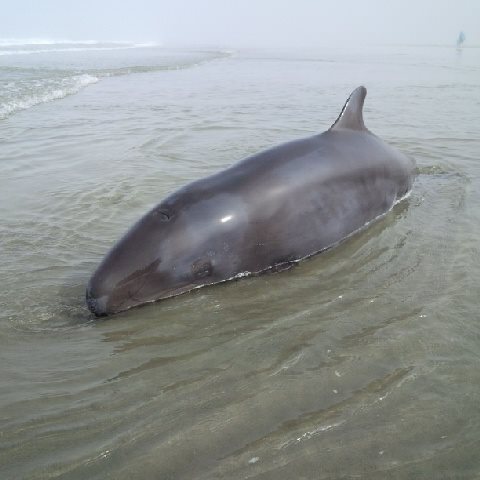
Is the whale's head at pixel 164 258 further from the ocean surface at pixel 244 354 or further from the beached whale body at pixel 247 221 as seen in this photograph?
the ocean surface at pixel 244 354

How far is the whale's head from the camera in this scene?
3977 mm

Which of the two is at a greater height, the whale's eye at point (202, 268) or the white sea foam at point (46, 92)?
the white sea foam at point (46, 92)

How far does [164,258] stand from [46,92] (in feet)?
47.6

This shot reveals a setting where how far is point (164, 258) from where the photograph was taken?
4.11 metres

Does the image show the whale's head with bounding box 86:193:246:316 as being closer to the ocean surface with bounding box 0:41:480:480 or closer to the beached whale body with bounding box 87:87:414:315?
the beached whale body with bounding box 87:87:414:315

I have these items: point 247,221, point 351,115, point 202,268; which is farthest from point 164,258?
point 351,115

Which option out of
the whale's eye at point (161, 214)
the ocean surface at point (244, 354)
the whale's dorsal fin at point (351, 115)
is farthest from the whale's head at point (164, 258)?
the whale's dorsal fin at point (351, 115)

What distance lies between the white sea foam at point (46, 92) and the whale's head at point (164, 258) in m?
9.96

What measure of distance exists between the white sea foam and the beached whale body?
9793mm

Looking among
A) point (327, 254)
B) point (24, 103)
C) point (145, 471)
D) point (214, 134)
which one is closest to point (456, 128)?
point (214, 134)

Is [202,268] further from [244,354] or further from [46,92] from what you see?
[46,92]

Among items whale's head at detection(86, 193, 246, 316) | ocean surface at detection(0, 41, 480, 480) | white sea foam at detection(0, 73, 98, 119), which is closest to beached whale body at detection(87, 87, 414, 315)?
whale's head at detection(86, 193, 246, 316)

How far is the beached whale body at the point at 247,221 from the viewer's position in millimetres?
4059

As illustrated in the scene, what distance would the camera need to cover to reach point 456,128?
10.8 metres
